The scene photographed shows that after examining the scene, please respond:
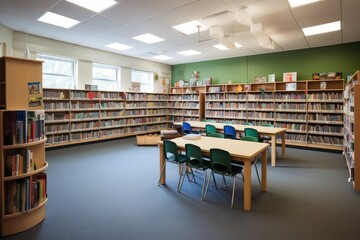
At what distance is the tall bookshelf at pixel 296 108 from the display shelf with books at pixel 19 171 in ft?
22.4

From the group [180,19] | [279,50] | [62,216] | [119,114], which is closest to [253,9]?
[180,19]

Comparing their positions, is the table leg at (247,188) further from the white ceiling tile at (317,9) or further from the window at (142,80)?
the window at (142,80)

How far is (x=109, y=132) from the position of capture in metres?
8.02

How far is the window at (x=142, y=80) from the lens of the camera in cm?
922

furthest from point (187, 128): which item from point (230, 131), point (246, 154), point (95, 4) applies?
point (95, 4)

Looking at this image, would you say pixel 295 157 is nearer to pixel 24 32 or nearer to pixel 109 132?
pixel 109 132

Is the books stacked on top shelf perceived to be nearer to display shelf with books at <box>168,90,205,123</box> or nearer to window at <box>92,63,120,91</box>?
window at <box>92,63,120,91</box>

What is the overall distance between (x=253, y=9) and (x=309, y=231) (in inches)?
158

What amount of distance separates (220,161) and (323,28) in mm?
4770

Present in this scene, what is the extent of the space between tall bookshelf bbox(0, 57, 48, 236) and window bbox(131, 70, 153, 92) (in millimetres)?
6583

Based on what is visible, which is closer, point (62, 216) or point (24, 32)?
point (62, 216)

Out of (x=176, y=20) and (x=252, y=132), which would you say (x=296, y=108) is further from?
(x=176, y=20)

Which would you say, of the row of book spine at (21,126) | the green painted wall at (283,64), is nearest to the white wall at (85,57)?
the green painted wall at (283,64)

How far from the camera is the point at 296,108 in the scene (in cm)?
698
